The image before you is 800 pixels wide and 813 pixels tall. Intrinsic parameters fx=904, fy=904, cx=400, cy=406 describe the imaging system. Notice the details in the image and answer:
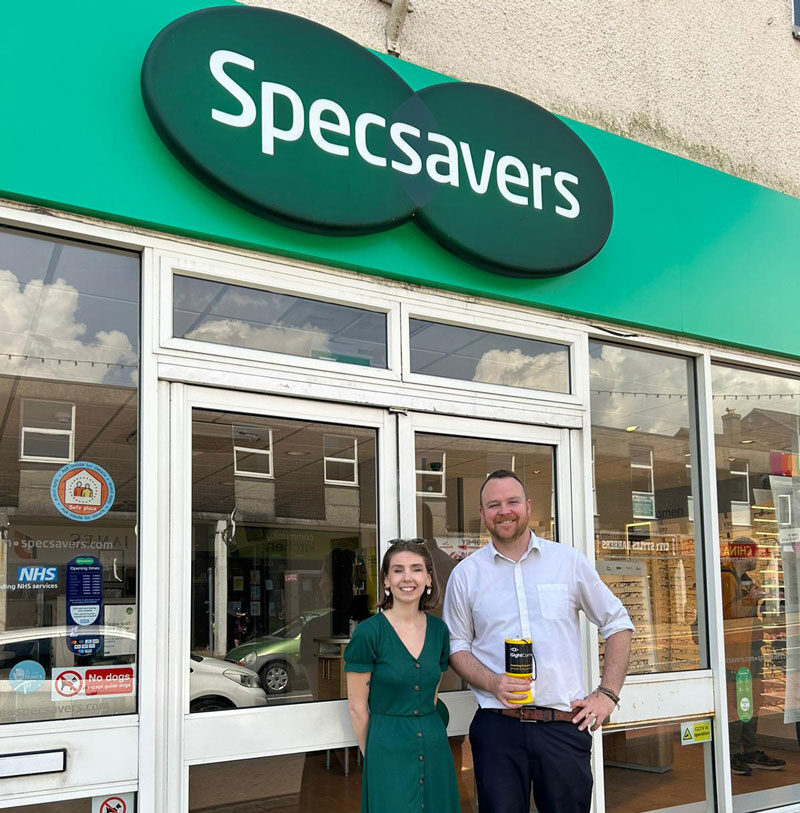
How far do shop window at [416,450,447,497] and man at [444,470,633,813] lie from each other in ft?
1.57

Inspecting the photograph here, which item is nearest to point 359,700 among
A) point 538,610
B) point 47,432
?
point 538,610

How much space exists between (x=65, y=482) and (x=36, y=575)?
14.1 inches

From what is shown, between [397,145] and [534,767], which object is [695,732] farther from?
[397,145]

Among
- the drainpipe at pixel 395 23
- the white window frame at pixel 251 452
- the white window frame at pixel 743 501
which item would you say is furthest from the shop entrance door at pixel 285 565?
the white window frame at pixel 743 501

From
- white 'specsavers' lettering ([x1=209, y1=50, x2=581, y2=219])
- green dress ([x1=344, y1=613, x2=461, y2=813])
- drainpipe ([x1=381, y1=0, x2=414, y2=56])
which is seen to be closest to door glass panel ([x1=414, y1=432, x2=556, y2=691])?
green dress ([x1=344, y1=613, x2=461, y2=813])

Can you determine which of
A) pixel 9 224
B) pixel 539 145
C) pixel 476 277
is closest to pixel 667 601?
pixel 476 277

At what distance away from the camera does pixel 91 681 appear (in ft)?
11.2

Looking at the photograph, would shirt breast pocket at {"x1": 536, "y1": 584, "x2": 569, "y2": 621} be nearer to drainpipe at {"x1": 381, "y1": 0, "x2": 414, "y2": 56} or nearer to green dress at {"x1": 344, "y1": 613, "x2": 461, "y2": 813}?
green dress at {"x1": 344, "y1": 613, "x2": 461, "y2": 813}

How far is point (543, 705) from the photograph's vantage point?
12.2 ft

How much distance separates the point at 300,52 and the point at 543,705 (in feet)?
9.98

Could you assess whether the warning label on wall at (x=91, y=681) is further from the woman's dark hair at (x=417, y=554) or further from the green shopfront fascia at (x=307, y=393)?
the woman's dark hair at (x=417, y=554)

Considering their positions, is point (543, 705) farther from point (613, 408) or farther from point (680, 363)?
point (680, 363)

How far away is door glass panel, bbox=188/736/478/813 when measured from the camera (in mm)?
3588

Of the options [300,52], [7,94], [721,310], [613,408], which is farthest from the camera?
[721,310]
